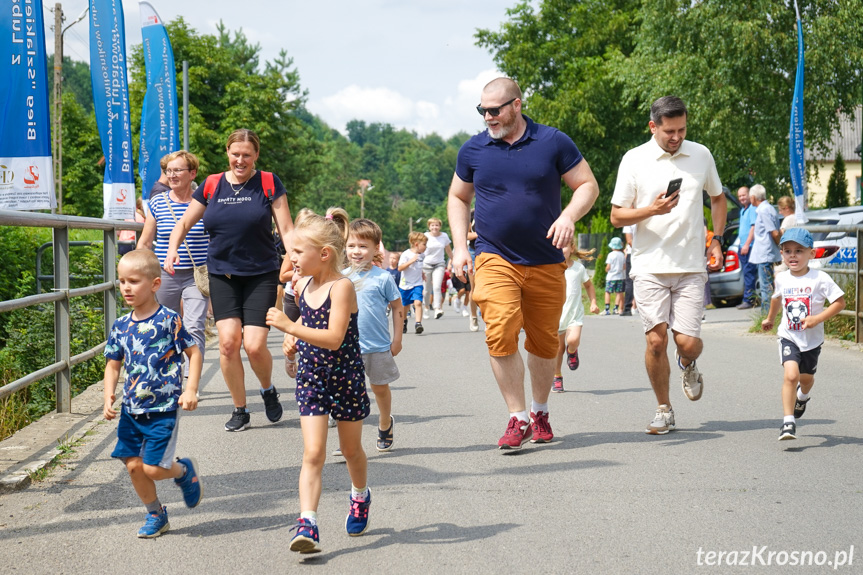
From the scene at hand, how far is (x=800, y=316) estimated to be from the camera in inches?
263

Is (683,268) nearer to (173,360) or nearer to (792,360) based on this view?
(792,360)

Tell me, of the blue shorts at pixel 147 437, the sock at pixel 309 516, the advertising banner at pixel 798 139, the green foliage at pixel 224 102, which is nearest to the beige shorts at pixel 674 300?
the sock at pixel 309 516

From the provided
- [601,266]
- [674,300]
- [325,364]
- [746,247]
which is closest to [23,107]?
[674,300]

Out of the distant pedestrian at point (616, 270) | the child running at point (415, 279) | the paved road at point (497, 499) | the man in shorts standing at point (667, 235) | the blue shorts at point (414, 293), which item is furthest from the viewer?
the distant pedestrian at point (616, 270)

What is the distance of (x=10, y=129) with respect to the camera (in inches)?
400

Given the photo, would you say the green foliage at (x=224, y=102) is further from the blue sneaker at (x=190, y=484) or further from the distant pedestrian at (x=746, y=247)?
the blue sneaker at (x=190, y=484)

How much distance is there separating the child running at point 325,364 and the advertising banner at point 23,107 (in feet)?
21.6

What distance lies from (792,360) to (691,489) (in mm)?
1725

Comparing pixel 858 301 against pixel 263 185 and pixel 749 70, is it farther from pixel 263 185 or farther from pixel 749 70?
pixel 749 70

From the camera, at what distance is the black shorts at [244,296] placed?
23.6ft

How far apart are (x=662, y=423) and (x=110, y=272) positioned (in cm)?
492

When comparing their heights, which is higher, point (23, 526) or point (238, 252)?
point (238, 252)

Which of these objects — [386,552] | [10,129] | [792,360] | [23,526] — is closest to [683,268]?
[792,360]

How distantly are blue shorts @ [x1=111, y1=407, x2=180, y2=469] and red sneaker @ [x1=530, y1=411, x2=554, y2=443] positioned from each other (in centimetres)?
280
